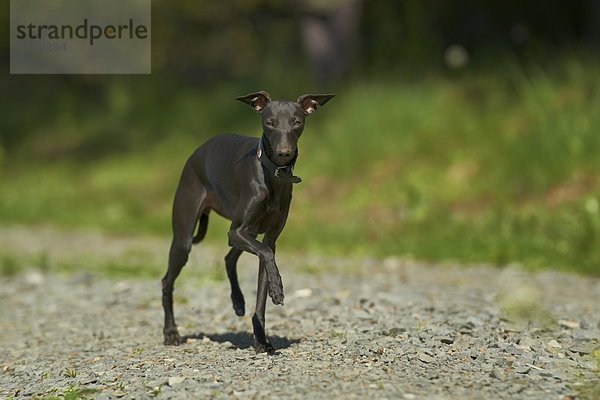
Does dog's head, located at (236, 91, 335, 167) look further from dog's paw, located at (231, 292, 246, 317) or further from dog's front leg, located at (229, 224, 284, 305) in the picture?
dog's paw, located at (231, 292, 246, 317)

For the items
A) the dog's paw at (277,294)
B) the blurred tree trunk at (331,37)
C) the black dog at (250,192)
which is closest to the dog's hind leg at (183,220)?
the black dog at (250,192)

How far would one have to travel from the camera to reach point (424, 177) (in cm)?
1463

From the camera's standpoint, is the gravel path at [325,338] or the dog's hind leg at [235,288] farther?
the dog's hind leg at [235,288]

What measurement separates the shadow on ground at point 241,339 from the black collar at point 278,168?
1290 mm

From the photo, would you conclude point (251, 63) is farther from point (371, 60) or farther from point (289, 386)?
point (289, 386)

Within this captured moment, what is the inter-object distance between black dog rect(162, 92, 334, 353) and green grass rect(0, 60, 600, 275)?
5314mm

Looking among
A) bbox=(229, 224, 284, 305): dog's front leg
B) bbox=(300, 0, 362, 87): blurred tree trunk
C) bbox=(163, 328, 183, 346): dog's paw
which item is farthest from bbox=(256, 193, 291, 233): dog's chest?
bbox=(300, 0, 362, 87): blurred tree trunk

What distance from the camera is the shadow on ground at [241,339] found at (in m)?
7.11

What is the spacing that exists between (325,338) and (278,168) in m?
1.46

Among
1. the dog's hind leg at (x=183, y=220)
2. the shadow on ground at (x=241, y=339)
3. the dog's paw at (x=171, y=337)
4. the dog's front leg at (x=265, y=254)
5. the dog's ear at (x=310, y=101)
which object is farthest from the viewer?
the dog's paw at (x=171, y=337)

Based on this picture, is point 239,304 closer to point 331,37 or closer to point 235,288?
point 235,288

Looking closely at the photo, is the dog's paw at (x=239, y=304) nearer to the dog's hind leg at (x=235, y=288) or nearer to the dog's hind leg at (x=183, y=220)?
the dog's hind leg at (x=235, y=288)

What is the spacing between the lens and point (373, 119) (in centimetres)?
1645

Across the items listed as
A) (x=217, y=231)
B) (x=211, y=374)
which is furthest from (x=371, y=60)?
(x=211, y=374)
